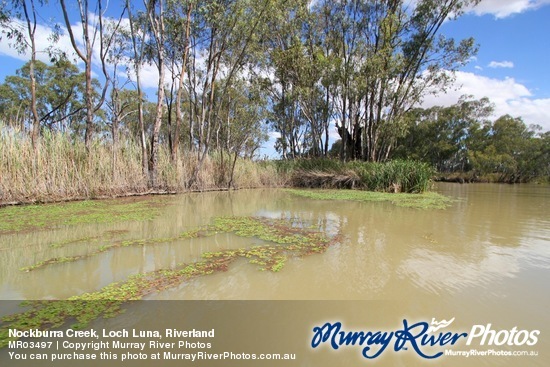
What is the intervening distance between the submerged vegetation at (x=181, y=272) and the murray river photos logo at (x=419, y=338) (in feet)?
3.85

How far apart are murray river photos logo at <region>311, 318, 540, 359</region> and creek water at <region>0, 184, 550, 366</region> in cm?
9

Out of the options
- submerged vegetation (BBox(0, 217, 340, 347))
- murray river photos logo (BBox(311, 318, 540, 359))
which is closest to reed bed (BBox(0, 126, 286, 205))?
submerged vegetation (BBox(0, 217, 340, 347))

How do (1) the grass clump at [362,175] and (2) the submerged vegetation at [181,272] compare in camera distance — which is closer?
(2) the submerged vegetation at [181,272]

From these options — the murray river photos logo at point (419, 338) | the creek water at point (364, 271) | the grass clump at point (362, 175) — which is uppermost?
the grass clump at point (362, 175)

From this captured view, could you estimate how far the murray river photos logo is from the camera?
1935 mm

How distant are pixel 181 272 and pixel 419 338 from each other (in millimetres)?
2235

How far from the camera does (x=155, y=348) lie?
1882 mm

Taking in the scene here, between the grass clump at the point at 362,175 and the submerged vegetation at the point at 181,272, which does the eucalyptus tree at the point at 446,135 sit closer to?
the grass clump at the point at 362,175

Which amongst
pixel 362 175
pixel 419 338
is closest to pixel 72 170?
pixel 419 338

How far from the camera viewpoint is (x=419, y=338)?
2.03m

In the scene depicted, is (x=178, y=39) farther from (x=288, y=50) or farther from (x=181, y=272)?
(x=181, y=272)

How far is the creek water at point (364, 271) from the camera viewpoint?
239 centimetres

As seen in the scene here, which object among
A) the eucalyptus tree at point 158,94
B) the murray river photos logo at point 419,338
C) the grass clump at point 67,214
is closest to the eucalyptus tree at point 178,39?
the eucalyptus tree at point 158,94

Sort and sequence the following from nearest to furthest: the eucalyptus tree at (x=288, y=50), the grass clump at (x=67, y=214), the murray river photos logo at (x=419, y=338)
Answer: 1. the murray river photos logo at (x=419, y=338)
2. the grass clump at (x=67, y=214)
3. the eucalyptus tree at (x=288, y=50)
